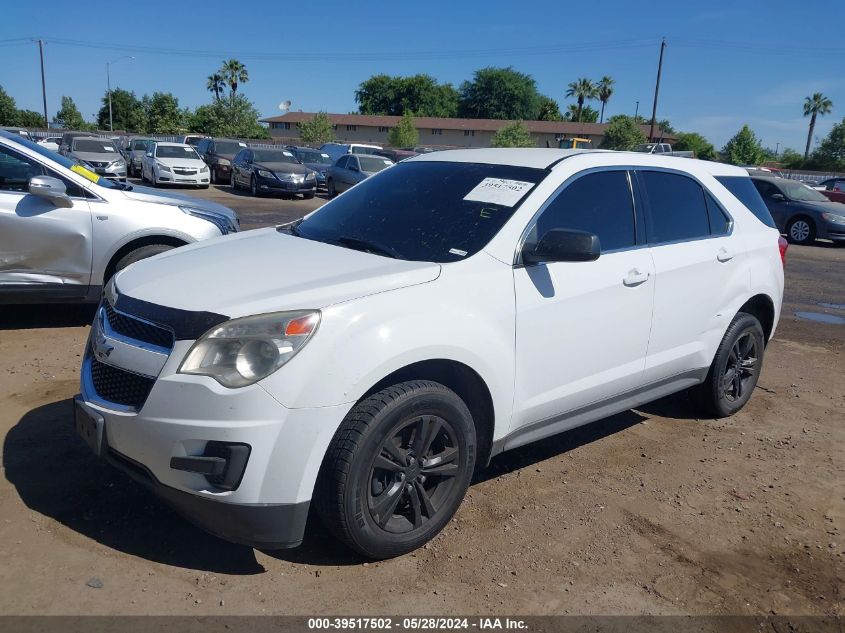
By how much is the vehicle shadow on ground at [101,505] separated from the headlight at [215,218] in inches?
110

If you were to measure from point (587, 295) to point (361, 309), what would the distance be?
1.38 m

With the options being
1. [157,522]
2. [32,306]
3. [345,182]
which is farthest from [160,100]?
[157,522]

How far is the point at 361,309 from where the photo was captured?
2855mm

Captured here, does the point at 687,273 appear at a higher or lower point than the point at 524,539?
higher

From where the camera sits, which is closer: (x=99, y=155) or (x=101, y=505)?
(x=101, y=505)

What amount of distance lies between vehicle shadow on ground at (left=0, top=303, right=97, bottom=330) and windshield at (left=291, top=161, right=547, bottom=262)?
3541 millimetres

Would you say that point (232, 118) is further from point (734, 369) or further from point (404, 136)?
point (734, 369)

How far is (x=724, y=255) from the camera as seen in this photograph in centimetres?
463

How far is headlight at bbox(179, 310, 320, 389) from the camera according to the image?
269cm

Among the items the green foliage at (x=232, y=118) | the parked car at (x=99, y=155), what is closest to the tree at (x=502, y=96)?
the green foliage at (x=232, y=118)

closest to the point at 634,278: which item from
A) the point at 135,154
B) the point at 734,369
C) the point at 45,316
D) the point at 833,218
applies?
the point at 734,369

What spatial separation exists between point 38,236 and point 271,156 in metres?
17.7

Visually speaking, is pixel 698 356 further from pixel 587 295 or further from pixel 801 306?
pixel 801 306

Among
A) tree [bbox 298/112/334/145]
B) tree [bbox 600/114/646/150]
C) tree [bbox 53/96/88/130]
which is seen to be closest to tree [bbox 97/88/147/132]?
tree [bbox 53/96/88/130]
